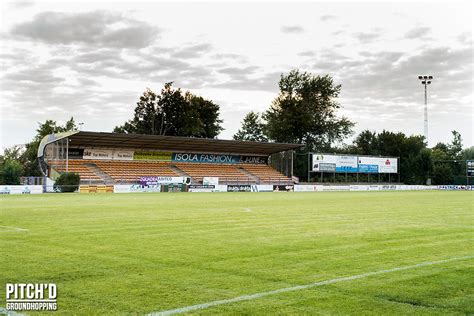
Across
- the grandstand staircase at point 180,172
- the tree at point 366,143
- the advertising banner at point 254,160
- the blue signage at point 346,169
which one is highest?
the tree at point 366,143

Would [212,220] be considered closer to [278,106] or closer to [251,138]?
[278,106]

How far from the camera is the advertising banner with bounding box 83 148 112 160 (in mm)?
66188

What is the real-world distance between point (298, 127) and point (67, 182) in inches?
2223

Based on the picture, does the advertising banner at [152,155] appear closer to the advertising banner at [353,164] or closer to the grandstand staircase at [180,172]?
the grandstand staircase at [180,172]

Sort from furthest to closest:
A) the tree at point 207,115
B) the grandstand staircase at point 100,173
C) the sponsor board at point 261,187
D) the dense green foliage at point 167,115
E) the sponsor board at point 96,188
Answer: the tree at point 207,115
the dense green foliage at point 167,115
the sponsor board at point 261,187
the grandstand staircase at point 100,173
the sponsor board at point 96,188

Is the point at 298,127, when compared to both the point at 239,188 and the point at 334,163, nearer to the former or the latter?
the point at 334,163

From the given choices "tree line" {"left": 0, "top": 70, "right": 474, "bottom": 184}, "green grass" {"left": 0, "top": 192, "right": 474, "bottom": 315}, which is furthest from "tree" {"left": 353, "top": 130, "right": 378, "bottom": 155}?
"green grass" {"left": 0, "top": 192, "right": 474, "bottom": 315}

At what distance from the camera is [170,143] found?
7000 cm

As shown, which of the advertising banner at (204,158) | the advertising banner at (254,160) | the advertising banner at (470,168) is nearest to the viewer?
the advertising banner at (204,158)

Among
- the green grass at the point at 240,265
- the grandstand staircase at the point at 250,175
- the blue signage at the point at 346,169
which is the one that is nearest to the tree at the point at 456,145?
the blue signage at the point at 346,169

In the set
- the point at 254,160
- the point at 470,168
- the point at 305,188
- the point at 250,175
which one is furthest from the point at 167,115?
the point at 470,168

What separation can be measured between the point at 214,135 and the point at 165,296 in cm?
9937

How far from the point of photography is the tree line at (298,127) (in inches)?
3816
